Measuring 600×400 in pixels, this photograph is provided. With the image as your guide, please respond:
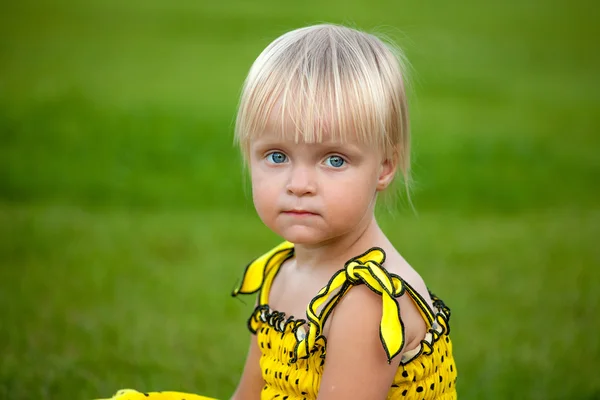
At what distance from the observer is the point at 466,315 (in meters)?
4.42

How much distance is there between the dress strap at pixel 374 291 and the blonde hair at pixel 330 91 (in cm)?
30

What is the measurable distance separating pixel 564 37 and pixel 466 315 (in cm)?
828

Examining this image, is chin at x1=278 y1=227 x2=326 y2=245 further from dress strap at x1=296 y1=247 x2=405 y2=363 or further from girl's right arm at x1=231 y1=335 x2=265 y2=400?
girl's right arm at x1=231 y1=335 x2=265 y2=400

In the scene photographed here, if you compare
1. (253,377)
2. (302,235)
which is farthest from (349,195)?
(253,377)

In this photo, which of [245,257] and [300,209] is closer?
[300,209]

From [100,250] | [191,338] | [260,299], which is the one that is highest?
[100,250]

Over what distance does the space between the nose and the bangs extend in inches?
2.9

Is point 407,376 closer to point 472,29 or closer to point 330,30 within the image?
point 330,30

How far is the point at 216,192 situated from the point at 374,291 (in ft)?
15.5

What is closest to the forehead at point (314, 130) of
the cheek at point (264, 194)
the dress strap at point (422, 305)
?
the cheek at point (264, 194)

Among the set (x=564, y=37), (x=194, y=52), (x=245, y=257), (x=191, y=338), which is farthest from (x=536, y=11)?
(x=191, y=338)

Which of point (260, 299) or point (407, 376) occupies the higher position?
point (260, 299)

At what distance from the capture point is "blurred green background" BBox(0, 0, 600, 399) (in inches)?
158

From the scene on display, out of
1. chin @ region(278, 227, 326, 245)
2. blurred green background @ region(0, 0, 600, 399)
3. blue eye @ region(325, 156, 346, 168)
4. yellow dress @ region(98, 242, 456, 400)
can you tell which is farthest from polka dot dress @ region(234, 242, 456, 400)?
blurred green background @ region(0, 0, 600, 399)
